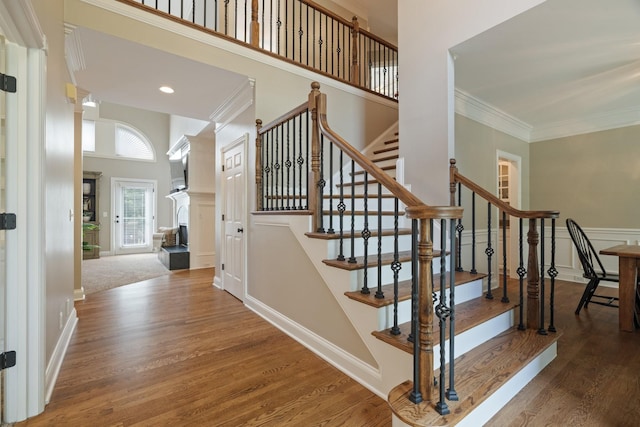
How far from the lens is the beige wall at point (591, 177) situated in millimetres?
4289

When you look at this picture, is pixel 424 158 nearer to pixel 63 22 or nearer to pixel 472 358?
pixel 472 358

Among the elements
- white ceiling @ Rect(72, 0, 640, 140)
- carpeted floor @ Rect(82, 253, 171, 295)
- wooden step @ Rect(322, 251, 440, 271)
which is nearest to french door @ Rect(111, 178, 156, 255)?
carpeted floor @ Rect(82, 253, 171, 295)

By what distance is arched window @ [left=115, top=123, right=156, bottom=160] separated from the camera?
340 inches

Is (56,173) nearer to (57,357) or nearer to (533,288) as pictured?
(57,357)

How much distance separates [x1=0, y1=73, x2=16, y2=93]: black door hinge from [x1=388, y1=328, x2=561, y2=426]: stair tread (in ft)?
8.23

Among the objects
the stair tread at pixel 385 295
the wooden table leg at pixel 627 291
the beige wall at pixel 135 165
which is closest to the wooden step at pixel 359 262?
the stair tread at pixel 385 295

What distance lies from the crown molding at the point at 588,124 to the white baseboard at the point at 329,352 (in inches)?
208

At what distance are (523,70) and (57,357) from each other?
5.01 metres

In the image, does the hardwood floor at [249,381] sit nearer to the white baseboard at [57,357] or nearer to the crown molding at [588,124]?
the white baseboard at [57,357]

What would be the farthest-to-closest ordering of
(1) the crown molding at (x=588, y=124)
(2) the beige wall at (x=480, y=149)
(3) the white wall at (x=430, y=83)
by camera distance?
1. (1) the crown molding at (x=588, y=124)
2. (2) the beige wall at (x=480, y=149)
3. (3) the white wall at (x=430, y=83)

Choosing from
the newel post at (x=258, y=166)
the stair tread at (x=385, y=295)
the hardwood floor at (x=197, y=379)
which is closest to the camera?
the hardwood floor at (x=197, y=379)

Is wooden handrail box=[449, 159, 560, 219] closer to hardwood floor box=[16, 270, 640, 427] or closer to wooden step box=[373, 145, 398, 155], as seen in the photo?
hardwood floor box=[16, 270, 640, 427]

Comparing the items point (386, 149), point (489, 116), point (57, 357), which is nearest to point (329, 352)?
point (57, 357)

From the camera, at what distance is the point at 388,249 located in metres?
2.53
